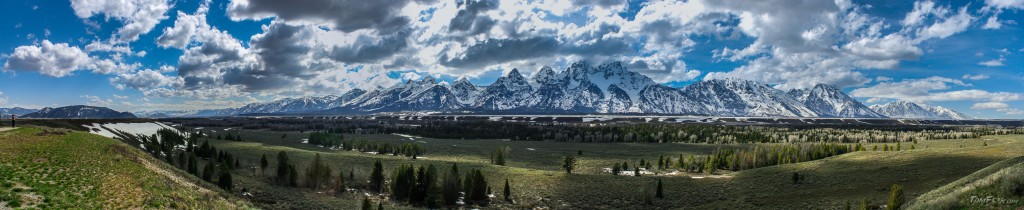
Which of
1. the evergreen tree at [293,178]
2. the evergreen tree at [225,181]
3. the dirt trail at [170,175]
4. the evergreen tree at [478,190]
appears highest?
the dirt trail at [170,175]

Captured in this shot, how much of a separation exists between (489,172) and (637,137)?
417 feet

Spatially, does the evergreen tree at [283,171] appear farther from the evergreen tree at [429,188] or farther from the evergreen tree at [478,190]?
the evergreen tree at [478,190]

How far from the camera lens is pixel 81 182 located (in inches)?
1203

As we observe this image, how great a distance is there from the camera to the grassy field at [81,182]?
26.0 meters

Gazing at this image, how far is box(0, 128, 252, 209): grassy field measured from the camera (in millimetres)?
26031

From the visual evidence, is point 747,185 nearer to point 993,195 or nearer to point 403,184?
point 993,195

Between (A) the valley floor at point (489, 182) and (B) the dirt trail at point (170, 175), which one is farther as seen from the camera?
(B) the dirt trail at point (170, 175)

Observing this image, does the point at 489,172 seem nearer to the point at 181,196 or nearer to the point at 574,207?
the point at 574,207

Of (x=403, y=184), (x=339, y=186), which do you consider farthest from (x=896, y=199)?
(x=339, y=186)

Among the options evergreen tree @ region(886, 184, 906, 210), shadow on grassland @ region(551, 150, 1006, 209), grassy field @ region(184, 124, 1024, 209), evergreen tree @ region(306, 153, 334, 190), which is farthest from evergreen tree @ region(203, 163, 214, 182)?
evergreen tree @ region(886, 184, 906, 210)

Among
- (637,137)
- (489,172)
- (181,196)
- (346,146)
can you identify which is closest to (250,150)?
(346,146)

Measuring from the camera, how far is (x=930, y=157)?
61.3 meters

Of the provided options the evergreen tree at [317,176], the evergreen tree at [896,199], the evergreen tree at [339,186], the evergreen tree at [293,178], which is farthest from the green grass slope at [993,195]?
the evergreen tree at [293,178]

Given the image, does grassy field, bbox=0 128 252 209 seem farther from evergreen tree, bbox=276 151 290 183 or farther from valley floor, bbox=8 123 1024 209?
evergreen tree, bbox=276 151 290 183
